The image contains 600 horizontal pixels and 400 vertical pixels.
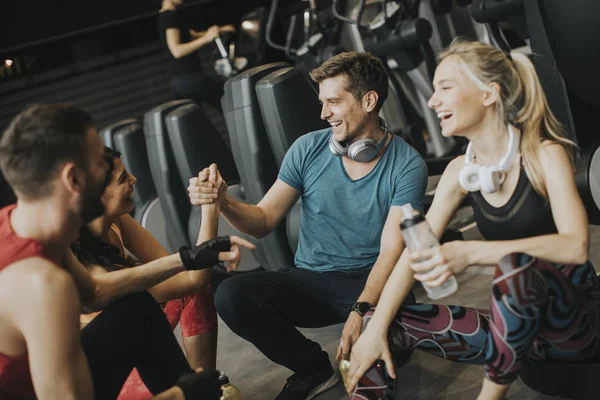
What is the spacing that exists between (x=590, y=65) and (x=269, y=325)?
1.50m

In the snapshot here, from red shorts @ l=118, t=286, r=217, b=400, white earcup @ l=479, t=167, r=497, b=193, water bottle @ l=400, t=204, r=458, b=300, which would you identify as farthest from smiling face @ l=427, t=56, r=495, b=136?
red shorts @ l=118, t=286, r=217, b=400

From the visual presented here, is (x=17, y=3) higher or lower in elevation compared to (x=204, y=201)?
higher

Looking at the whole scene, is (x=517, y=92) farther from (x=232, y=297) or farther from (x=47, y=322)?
(x=47, y=322)

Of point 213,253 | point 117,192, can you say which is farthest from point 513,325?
point 117,192

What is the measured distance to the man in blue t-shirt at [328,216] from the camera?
7.27 feet

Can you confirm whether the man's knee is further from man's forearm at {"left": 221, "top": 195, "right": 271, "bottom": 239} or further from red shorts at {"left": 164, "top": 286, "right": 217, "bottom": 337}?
man's forearm at {"left": 221, "top": 195, "right": 271, "bottom": 239}

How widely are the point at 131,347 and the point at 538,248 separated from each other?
0.93 m

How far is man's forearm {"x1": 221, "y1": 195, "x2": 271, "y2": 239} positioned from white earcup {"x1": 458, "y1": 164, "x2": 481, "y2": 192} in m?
0.73

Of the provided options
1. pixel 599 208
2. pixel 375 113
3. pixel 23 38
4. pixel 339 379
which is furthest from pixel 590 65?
pixel 23 38

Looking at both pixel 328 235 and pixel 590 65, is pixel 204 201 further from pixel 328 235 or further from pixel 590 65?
pixel 590 65

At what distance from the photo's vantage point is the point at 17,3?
6.49 meters

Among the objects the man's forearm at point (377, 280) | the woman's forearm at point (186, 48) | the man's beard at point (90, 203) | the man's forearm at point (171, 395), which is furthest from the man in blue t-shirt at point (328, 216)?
the woman's forearm at point (186, 48)

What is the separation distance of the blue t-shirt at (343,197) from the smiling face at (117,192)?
0.53m

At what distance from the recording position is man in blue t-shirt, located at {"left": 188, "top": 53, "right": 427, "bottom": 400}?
7.27 feet
